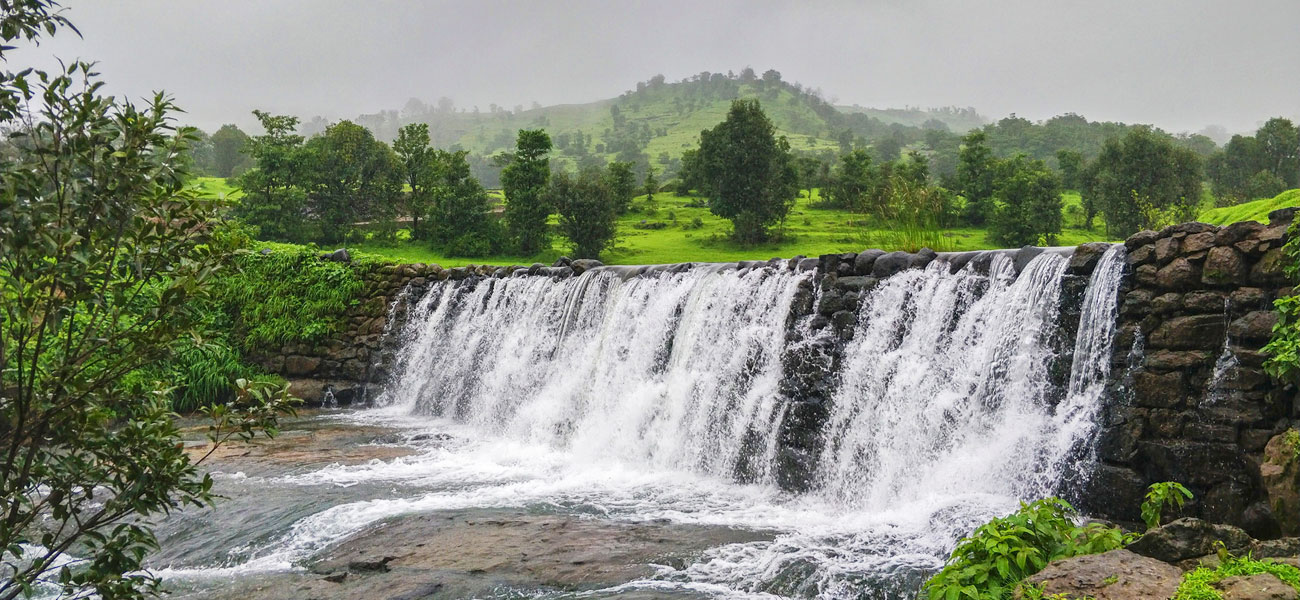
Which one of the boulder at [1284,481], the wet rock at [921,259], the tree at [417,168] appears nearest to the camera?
the boulder at [1284,481]

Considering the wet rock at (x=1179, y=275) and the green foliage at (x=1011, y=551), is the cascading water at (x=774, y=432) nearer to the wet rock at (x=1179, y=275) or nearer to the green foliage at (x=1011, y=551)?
the wet rock at (x=1179, y=275)

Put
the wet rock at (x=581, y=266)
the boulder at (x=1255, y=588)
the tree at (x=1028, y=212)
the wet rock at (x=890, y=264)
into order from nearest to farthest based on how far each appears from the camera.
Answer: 1. the boulder at (x=1255, y=588)
2. the wet rock at (x=890, y=264)
3. the wet rock at (x=581, y=266)
4. the tree at (x=1028, y=212)

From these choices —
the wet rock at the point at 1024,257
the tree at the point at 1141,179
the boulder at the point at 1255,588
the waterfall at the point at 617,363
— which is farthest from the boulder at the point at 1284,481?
the tree at the point at 1141,179

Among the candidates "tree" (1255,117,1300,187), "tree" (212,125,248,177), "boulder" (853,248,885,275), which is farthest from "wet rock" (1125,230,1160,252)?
"tree" (212,125,248,177)

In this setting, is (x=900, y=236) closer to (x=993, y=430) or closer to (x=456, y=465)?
→ (x=993, y=430)

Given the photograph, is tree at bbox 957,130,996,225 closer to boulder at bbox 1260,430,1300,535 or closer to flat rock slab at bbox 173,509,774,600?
boulder at bbox 1260,430,1300,535

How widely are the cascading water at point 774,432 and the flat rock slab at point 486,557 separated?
27cm

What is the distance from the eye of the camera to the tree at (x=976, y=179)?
31.4 m

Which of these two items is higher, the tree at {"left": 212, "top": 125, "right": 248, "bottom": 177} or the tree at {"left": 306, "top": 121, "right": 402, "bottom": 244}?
the tree at {"left": 212, "top": 125, "right": 248, "bottom": 177}

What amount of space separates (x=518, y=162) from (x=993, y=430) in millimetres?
24461

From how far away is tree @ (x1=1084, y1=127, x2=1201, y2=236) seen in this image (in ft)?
82.9

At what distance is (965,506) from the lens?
654cm

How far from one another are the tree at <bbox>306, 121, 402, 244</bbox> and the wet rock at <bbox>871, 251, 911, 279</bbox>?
80.7ft

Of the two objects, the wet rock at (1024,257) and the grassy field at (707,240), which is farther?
the grassy field at (707,240)
